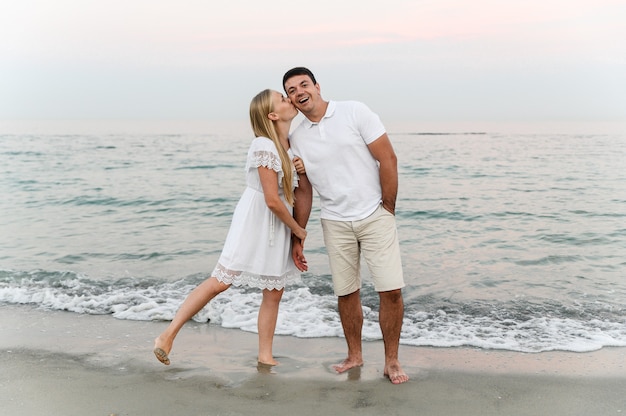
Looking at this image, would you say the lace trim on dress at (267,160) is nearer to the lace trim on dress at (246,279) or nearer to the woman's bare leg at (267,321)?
the lace trim on dress at (246,279)

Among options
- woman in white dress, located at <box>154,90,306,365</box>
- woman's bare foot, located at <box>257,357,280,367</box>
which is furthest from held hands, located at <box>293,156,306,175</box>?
woman's bare foot, located at <box>257,357,280,367</box>

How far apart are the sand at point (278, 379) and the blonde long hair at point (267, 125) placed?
1.32 metres

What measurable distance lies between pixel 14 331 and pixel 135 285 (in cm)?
196

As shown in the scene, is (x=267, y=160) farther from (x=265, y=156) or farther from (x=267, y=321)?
(x=267, y=321)

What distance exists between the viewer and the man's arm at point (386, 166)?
3896mm

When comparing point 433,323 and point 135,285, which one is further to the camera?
point 135,285

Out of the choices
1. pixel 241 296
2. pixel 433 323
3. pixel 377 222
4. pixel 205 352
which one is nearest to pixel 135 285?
pixel 241 296

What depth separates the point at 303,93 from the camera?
3930 mm

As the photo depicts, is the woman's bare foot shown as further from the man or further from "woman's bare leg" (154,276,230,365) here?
"woman's bare leg" (154,276,230,365)

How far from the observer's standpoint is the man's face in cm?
392

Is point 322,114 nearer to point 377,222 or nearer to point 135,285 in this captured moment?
point 377,222

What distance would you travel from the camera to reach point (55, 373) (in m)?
4.19

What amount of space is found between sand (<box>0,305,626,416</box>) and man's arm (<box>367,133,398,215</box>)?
1181mm

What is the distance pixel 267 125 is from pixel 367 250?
41.0 inches
